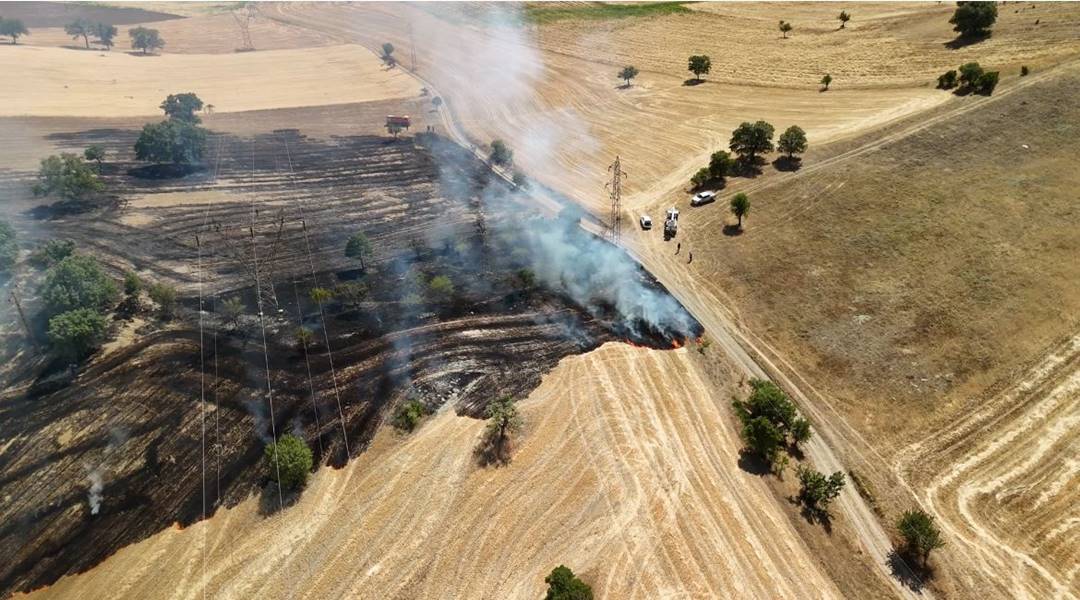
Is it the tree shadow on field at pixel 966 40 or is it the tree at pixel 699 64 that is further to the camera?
the tree at pixel 699 64

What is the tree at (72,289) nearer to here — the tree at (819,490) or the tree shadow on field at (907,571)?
the tree at (819,490)

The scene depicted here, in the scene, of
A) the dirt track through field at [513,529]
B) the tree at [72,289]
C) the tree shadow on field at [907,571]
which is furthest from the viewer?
the tree at [72,289]

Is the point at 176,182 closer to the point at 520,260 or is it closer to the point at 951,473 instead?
the point at 520,260

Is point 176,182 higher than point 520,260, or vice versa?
point 176,182

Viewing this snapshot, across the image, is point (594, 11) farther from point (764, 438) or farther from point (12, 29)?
point (764, 438)

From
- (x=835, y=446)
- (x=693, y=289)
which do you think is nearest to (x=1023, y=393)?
(x=835, y=446)

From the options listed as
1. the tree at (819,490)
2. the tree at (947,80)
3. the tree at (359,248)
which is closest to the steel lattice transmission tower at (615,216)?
the tree at (359,248)

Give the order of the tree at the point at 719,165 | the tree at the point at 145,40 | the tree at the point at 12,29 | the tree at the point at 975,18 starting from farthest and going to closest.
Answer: the tree at the point at 145,40 < the tree at the point at 12,29 < the tree at the point at 975,18 < the tree at the point at 719,165
